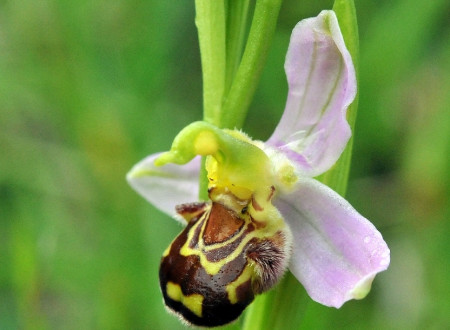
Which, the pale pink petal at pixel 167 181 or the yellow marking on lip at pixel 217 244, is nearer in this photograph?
the yellow marking on lip at pixel 217 244

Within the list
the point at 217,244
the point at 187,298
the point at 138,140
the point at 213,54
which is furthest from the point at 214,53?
the point at 138,140

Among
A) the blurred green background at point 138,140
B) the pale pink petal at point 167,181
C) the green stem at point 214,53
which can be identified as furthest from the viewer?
the blurred green background at point 138,140

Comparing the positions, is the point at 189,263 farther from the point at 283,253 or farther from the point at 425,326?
the point at 425,326

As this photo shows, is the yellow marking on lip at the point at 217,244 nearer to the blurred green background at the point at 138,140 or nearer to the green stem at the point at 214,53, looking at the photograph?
the green stem at the point at 214,53

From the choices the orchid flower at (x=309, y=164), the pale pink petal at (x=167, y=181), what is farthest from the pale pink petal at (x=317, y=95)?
the pale pink petal at (x=167, y=181)

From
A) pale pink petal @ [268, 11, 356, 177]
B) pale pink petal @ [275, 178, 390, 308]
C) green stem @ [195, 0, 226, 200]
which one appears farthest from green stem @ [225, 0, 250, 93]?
pale pink petal @ [275, 178, 390, 308]

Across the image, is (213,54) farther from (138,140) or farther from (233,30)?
(138,140)
